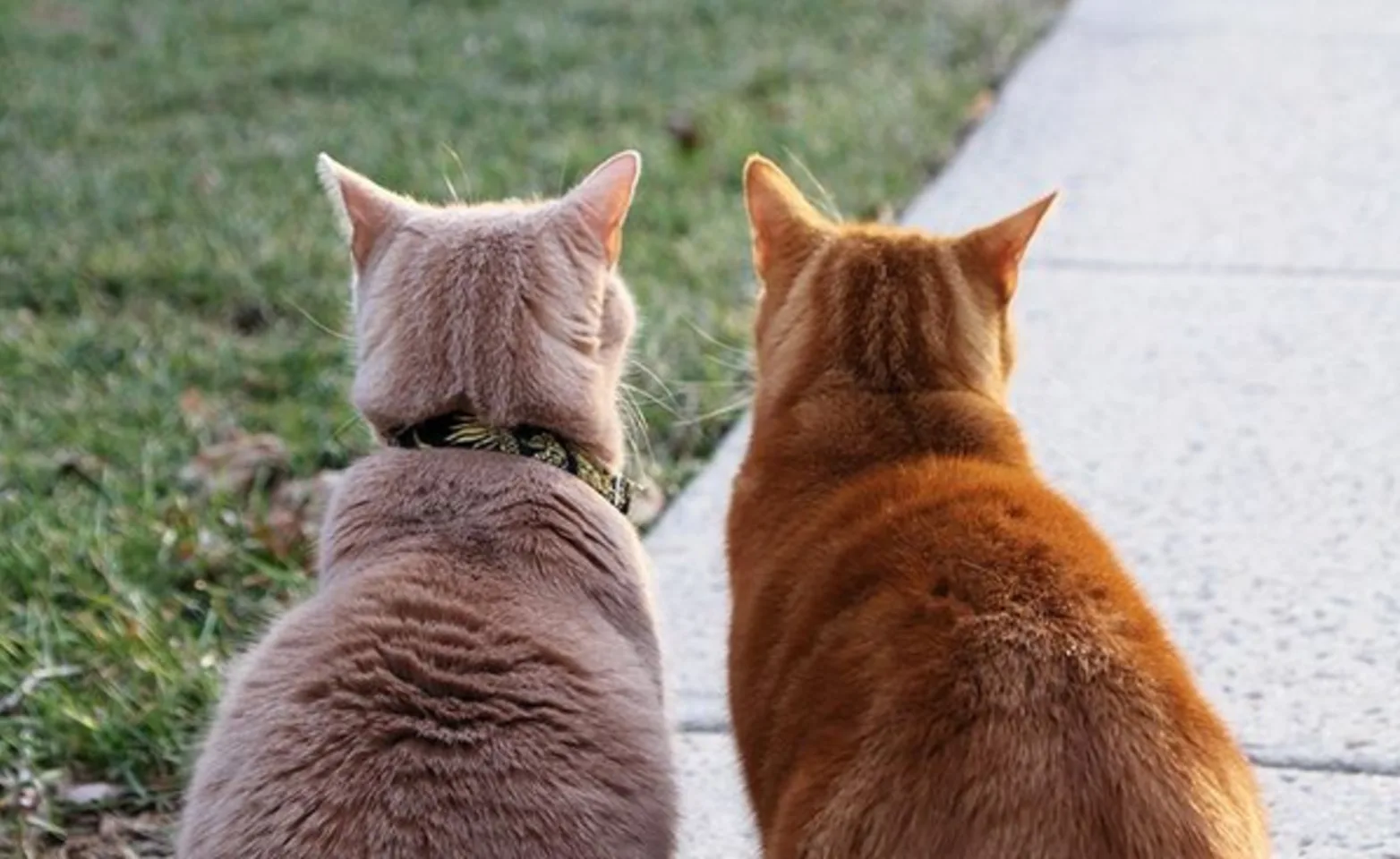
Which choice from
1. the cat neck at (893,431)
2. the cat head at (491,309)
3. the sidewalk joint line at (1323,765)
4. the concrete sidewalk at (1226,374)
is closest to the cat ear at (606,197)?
the cat head at (491,309)

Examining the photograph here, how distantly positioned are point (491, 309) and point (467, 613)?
0.63 meters

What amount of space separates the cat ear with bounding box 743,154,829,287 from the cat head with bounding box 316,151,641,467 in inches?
8.2

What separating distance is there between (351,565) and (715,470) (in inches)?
63.7

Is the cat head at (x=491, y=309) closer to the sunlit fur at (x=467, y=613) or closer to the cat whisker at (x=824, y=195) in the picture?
the sunlit fur at (x=467, y=613)

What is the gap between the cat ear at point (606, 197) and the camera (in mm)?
3312

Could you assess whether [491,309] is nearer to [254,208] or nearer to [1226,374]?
[1226,374]

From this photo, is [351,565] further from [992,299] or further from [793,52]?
[793,52]

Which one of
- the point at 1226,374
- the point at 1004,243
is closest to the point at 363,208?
the point at 1004,243

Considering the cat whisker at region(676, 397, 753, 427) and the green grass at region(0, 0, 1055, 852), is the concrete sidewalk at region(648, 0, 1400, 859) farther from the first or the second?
the green grass at region(0, 0, 1055, 852)

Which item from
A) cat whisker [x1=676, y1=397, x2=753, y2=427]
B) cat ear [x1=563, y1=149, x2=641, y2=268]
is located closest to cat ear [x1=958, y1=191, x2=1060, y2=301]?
cat ear [x1=563, y1=149, x2=641, y2=268]

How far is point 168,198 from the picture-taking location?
609cm

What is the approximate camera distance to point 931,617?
7.88 feet

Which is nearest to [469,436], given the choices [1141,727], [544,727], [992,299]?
[544,727]

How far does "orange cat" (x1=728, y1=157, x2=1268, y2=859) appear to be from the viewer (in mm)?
2215
